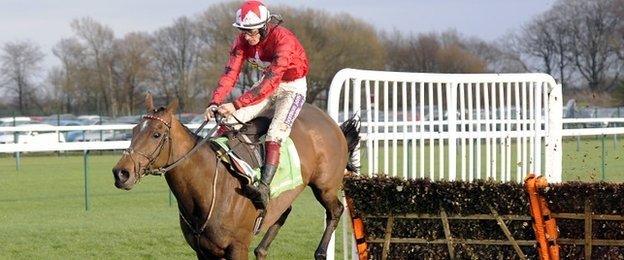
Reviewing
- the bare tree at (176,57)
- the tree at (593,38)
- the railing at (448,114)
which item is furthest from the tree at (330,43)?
the railing at (448,114)

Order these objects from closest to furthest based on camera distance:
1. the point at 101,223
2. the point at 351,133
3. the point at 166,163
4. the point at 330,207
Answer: the point at 166,163 < the point at 330,207 < the point at 351,133 < the point at 101,223

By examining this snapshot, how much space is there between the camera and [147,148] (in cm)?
577

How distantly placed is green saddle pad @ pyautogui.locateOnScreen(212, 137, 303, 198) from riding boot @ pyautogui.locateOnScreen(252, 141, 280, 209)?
71 mm

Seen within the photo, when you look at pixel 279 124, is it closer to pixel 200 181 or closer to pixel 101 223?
pixel 200 181

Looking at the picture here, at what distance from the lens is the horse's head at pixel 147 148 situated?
554cm

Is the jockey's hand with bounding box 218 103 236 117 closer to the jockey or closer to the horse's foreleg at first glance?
the jockey

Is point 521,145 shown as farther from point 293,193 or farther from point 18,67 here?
point 18,67

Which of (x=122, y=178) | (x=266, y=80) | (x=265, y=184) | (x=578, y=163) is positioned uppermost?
(x=266, y=80)

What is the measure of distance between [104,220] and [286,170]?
6657 mm

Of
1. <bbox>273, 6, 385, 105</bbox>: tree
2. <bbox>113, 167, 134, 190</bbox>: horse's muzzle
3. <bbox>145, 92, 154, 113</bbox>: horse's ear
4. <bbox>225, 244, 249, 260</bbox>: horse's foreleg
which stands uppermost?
<bbox>273, 6, 385, 105</bbox>: tree

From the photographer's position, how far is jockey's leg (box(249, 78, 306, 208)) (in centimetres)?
646

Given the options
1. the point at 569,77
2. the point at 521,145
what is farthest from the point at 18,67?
the point at 521,145

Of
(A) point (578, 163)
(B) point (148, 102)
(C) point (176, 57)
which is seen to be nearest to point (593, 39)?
(C) point (176, 57)

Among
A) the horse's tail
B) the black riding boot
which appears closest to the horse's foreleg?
the black riding boot
